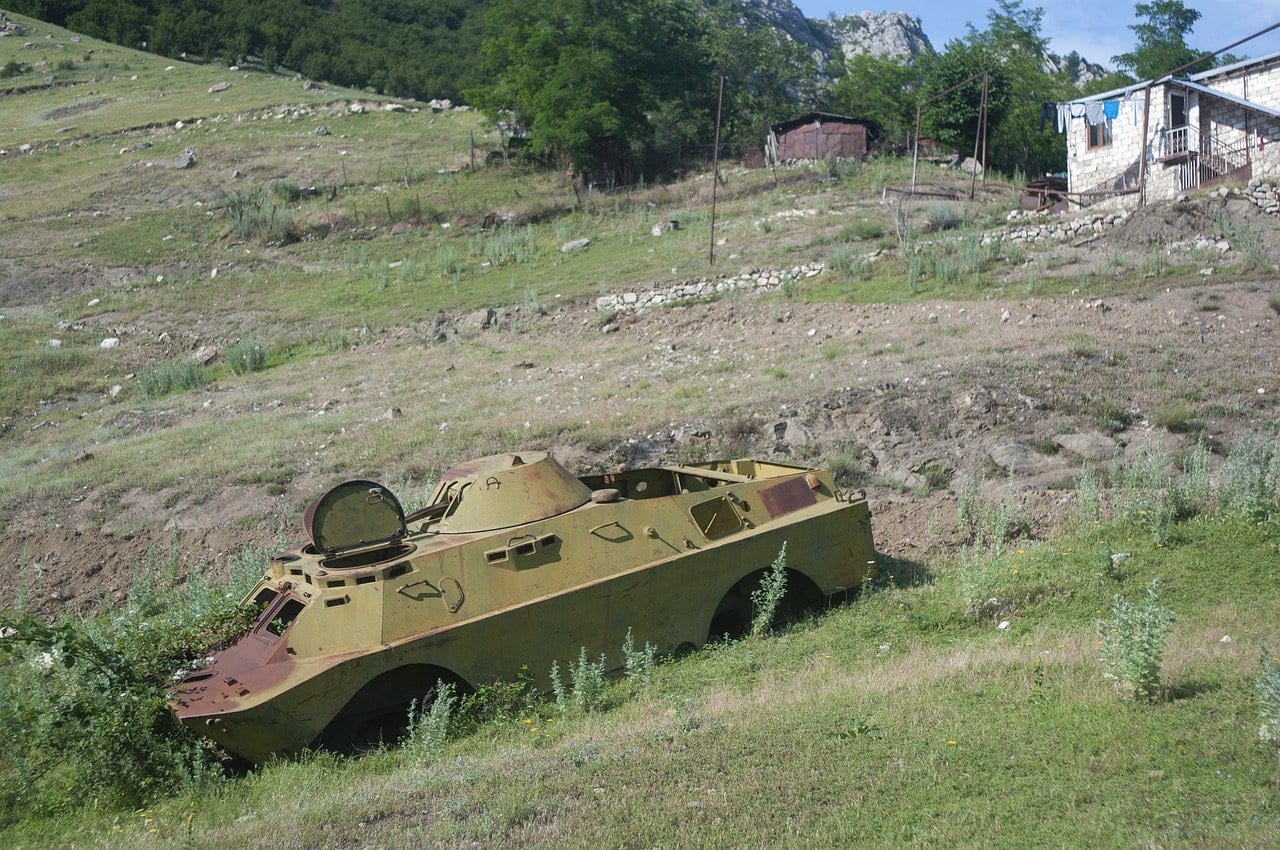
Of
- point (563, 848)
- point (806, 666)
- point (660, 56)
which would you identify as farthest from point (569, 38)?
point (563, 848)

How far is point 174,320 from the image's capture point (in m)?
28.2

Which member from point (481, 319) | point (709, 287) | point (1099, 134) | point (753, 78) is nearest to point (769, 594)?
point (709, 287)

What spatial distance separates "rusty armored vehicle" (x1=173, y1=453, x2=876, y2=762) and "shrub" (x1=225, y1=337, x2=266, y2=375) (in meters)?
14.9

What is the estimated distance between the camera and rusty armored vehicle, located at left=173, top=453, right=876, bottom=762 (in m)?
7.89

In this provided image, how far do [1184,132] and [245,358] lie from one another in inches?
1039

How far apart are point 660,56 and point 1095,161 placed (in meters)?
21.0

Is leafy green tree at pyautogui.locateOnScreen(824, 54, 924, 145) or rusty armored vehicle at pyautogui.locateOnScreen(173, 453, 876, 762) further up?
leafy green tree at pyautogui.locateOnScreen(824, 54, 924, 145)

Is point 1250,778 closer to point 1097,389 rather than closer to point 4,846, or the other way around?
point 4,846

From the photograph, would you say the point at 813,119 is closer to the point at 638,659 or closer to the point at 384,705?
the point at 638,659

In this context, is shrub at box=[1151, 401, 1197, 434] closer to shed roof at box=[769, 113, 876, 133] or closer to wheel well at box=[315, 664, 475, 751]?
Result: wheel well at box=[315, 664, 475, 751]

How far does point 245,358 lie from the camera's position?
23812 millimetres

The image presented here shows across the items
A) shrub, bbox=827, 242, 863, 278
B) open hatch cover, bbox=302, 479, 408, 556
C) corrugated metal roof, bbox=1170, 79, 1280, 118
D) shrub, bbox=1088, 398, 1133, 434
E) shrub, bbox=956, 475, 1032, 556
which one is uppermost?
corrugated metal roof, bbox=1170, 79, 1280, 118

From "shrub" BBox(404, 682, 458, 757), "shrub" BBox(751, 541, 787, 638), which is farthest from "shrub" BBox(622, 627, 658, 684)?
"shrub" BBox(404, 682, 458, 757)

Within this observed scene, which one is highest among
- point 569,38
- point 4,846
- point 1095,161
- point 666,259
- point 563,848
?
point 569,38
